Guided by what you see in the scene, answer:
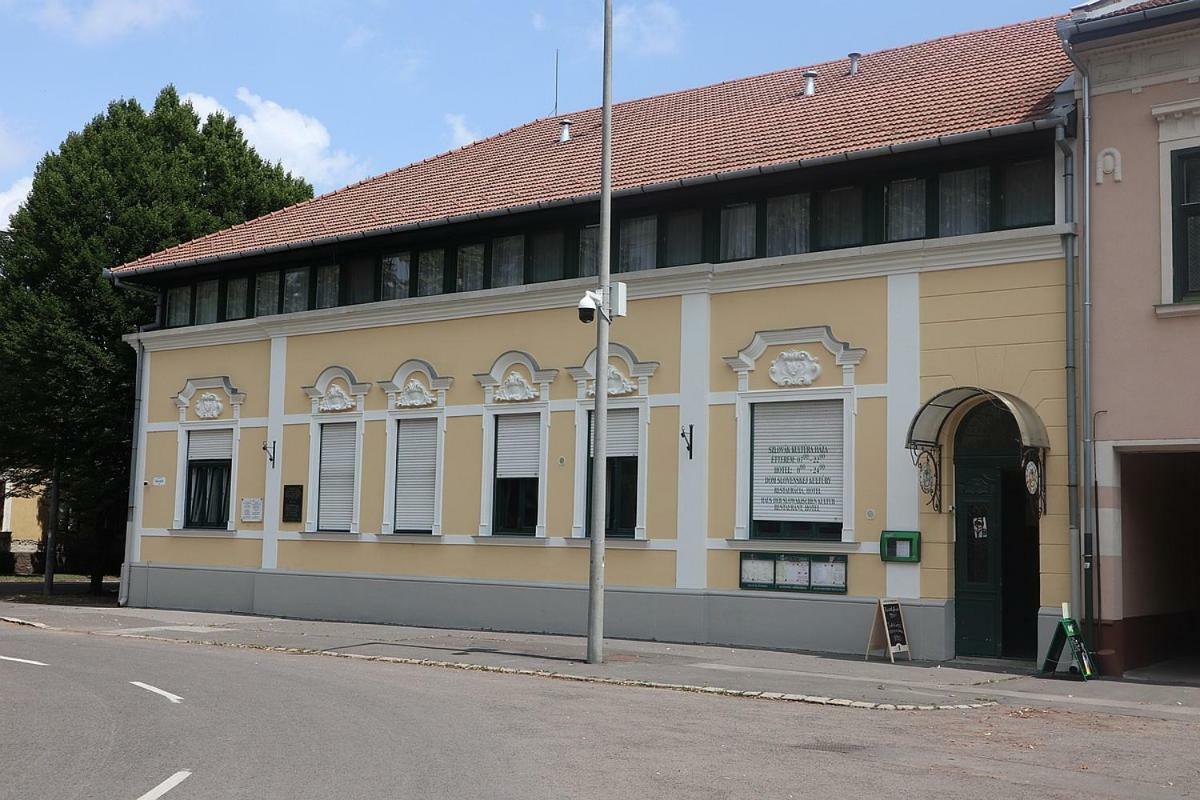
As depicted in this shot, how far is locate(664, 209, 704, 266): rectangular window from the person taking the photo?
19969 mm

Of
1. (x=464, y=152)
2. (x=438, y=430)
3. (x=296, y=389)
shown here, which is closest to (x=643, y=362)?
(x=438, y=430)

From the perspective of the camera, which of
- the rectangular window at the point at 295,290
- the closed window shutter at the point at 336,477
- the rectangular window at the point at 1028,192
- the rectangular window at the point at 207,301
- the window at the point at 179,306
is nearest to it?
the rectangular window at the point at 1028,192

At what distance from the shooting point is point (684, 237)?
20.1 m

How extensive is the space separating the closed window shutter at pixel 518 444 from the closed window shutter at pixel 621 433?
1.20 meters

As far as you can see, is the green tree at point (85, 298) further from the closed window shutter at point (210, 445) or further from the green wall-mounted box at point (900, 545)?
the green wall-mounted box at point (900, 545)

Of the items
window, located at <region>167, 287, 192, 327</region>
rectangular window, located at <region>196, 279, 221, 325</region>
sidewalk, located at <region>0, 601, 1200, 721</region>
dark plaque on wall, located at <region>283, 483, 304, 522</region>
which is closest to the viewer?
sidewalk, located at <region>0, 601, 1200, 721</region>

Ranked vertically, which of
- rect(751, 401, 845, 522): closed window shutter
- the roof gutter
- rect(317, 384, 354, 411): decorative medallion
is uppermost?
the roof gutter

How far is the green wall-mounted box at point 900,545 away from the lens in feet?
57.0

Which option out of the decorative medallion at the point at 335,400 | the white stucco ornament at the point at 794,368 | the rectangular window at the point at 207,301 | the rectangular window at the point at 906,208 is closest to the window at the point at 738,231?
the white stucco ornament at the point at 794,368

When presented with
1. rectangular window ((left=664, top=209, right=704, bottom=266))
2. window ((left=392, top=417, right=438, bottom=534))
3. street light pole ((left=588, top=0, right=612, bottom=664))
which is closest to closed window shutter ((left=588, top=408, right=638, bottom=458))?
rectangular window ((left=664, top=209, right=704, bottom=266))

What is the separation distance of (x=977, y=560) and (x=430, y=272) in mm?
10977

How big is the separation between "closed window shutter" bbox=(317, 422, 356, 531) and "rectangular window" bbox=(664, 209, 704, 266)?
24.5 ft

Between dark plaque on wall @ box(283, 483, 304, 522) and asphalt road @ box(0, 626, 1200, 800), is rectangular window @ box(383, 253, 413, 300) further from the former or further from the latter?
asphalt road @ box(0, 626, 1200, 800)

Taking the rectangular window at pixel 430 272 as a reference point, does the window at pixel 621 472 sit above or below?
below
